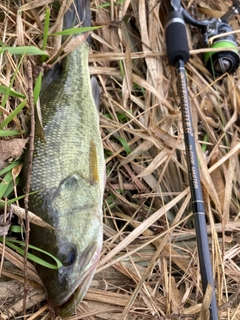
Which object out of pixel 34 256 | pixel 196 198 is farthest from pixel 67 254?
pixel 196 198

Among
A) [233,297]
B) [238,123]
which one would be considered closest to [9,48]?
[238,123]

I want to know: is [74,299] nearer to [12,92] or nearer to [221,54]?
[12,92]

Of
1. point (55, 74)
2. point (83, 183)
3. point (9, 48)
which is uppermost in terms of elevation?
point (9, 48)

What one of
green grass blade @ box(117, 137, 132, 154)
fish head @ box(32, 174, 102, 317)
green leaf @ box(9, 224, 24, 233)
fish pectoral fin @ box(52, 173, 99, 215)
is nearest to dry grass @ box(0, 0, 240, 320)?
green grass blade @ box(117, 137, 132, 154)

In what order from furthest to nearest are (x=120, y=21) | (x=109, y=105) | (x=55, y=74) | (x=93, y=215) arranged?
1. (x=120, y=21)
2. (x=109, y=105)
3. (x=55, y=74)
4. (x=93, y=215)

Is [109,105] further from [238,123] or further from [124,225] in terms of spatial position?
[238,123]

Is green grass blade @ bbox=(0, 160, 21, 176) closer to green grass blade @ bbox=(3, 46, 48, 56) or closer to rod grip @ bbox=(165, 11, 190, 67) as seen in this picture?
green grass blade @ bbox=(3, 46, 48, 56)
